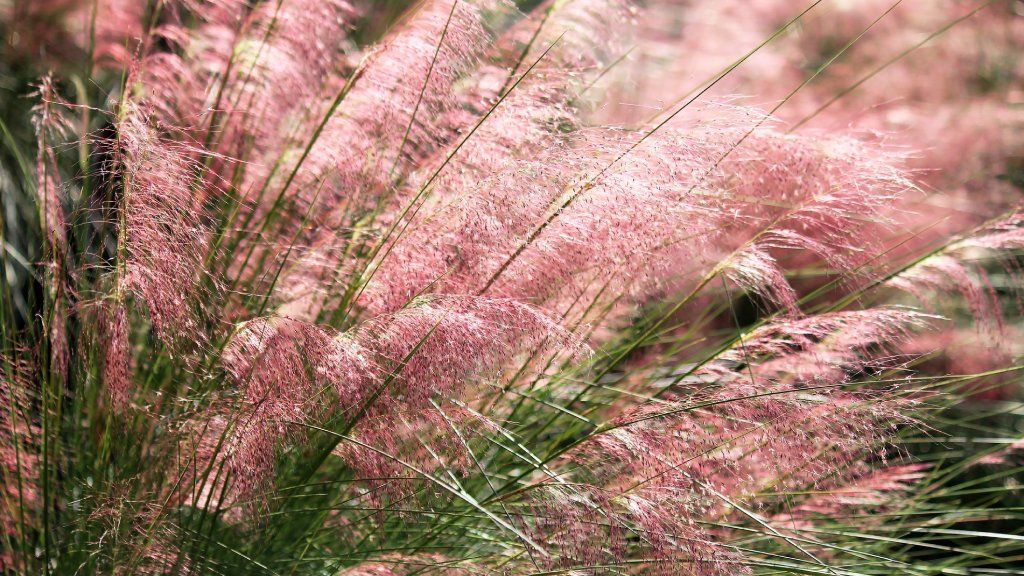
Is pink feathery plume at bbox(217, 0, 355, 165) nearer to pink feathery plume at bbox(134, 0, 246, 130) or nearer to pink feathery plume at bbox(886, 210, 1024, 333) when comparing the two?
pink feathery plume at bbox(134, 0, 246, 130)

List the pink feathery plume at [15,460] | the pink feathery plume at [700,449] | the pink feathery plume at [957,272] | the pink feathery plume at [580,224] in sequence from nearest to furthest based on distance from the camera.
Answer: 1. the pink feathery plume at [700,449]
2. the pink feathery plume at [580,224]
3. the pink feathery plume at [15,460]
4. the pink feathery plume at [957,272]

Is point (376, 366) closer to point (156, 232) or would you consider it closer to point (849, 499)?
point (156, 232)

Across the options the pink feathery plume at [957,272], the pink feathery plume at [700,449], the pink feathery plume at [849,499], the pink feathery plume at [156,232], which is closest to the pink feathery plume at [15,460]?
the pink feathery plume at [156,232]

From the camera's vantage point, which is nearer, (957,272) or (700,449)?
(700,449)

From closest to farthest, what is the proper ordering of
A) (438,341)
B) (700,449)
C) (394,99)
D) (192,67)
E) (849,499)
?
(438,341), (700,449), (394,99), (849,499), (192,67)

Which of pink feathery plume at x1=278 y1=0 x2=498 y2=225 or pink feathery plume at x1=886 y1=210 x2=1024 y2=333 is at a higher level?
pink feathery plume at x1=278 y1=0 x2=498 y2=225

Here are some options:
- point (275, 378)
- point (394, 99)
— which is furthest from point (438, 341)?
point (394, 99)

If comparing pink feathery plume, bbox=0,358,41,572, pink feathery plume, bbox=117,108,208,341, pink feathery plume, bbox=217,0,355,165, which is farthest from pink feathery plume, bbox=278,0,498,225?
pink feathery plume, bbox=0,358,41,572

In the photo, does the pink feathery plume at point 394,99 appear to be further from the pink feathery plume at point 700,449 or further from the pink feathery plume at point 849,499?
the pink feathery plume at point 849,499

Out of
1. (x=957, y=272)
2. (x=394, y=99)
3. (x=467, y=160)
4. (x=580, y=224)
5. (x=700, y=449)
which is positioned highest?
(x=394, y=99)

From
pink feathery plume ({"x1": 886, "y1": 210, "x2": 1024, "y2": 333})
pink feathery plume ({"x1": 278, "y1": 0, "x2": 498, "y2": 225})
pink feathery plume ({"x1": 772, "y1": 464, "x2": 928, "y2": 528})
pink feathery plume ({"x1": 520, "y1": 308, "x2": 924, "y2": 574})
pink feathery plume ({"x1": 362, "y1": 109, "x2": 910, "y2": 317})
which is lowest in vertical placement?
pink feathery plume ({"x1": 772, "y1": 464, "x2": 928, "y2": 528})

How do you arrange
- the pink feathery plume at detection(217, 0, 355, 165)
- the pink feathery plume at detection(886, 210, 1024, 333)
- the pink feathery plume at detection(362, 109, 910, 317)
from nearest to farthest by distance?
the pink feathery plume at detection(362, 109, 910, 317) → the pink feathery plume at detection(886, 210, 1024, 333) → the pink feathery plume at detection(217, 0, 355, 165)
